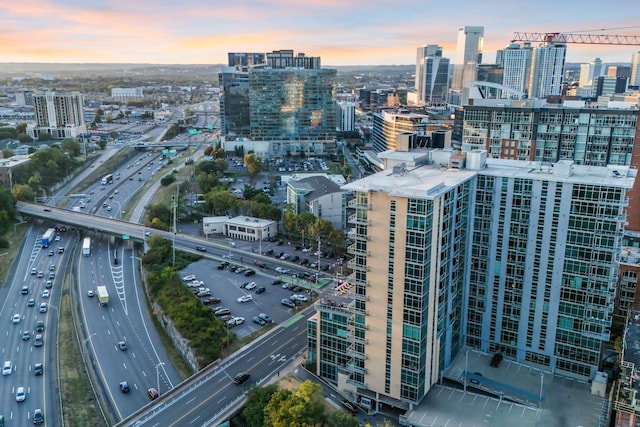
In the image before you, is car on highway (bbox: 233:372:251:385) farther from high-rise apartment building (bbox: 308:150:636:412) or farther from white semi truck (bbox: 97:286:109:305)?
white semi truck (bbox: 97:286:109:305)

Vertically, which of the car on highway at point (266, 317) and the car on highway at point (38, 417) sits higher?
the car on highway at point (266, 317)

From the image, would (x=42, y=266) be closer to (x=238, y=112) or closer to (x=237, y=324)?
(x=237, y=324)

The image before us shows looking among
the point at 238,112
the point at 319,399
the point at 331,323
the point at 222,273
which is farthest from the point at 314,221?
the point at 238,112

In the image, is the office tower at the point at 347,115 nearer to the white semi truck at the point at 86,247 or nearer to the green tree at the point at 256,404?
the white semi truck at the point at 86,247

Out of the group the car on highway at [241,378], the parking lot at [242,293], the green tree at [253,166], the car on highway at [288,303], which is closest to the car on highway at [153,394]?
the car on highway at [241,378]

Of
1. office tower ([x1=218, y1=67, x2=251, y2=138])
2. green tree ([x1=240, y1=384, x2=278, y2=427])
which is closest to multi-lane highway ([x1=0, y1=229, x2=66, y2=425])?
green tree ([x1=240, y1=384, x2=278, y2=427])

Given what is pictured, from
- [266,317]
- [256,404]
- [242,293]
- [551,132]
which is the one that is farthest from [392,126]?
[256,404]

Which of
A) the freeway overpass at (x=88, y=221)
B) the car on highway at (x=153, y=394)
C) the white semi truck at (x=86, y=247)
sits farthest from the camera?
the freeway overpass at (x=88, y=221)

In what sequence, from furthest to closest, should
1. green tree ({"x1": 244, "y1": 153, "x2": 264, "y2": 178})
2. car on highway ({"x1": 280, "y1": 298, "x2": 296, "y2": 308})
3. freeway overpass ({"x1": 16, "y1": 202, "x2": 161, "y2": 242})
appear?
green tree ({"x1": 244, "y1": 153, "x2": 264, "y2": 178}), freeway overpass ({"x1": 16, "y1": 202, "x2": 161, "y2": 242}), car on highway ({"x1": 280, "y1": 298, "x2": 296, "y2": 308})
